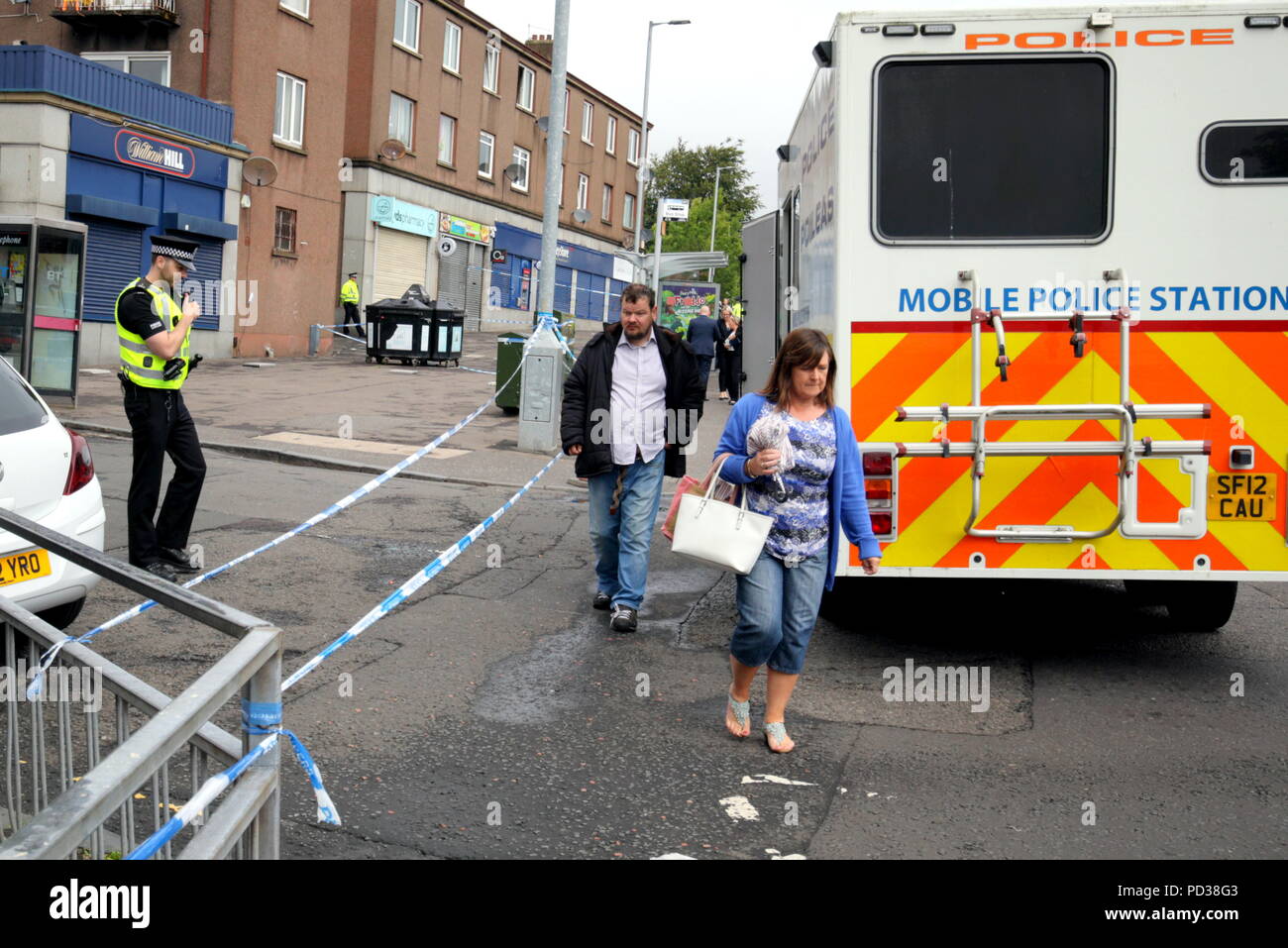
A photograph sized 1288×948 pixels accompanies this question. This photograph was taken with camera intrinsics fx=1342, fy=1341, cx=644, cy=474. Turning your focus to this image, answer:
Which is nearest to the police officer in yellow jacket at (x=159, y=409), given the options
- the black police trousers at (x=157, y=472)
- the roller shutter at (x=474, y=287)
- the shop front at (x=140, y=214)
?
the black police trousers at (x=157, y=472)

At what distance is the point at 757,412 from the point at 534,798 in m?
1.73

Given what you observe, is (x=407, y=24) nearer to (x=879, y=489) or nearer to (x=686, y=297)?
(x=686, y=297)

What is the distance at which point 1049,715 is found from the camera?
584 centimetres

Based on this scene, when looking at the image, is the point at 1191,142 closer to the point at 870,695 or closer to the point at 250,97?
the point at 870,695

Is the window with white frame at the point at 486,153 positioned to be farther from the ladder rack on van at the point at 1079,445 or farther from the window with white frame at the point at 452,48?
the ladder rack on van at the point at 1079,445

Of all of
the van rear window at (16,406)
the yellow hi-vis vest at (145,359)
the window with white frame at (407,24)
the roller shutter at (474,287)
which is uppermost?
the window with white frame at (407,24)

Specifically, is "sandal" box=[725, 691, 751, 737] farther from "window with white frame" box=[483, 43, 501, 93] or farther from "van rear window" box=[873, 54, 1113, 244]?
"window with white frame" box=[483, 43, 501, 93]

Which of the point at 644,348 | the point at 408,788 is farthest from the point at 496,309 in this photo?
the point at 408,788

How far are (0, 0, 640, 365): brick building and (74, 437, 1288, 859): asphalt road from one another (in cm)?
1824

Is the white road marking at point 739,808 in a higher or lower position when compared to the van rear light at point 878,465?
lower

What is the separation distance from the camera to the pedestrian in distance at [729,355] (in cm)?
2373

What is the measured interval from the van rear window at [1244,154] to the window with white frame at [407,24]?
33.2 metres

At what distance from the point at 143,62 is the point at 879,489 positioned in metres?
26.9

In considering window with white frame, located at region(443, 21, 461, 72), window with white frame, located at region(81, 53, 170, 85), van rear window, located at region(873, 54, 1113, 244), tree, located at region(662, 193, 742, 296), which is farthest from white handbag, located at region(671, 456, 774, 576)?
tree, located at region(662, 193, 742, 296)
